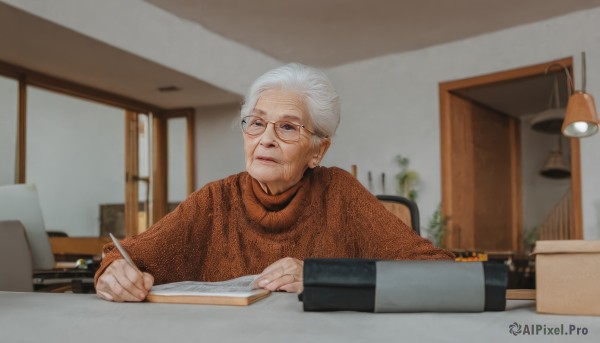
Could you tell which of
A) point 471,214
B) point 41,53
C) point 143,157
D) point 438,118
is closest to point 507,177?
point 471,214

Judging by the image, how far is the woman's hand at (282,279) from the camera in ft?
4.25

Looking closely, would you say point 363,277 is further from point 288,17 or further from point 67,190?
point 67,190

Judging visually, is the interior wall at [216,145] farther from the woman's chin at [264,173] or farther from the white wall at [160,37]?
the woman's chin at [264,173]

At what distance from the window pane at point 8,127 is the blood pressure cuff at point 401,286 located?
5.05 m

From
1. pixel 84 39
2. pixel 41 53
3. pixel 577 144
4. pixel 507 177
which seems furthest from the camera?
pixel 507 177

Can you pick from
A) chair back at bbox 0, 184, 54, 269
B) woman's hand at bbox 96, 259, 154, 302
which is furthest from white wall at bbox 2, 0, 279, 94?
woman's hand at bbox 96, 259, 154, 302

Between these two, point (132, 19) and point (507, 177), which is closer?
point (132, 19)

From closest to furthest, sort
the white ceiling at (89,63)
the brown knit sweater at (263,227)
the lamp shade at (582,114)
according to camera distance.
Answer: the brown knit sweater at (263,227) < the lamp shade at (582,114) < the white ceiling at (89,63)

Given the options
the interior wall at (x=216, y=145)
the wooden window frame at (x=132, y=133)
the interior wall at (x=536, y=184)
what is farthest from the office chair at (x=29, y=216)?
the interior wall at (x=536, y=184)

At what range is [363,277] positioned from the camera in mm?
922

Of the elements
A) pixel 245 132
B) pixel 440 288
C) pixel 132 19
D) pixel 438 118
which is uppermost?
pixel 132 19

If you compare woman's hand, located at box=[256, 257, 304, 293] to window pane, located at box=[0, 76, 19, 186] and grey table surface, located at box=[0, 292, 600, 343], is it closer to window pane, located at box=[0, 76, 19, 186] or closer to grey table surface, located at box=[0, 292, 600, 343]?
grey table surface, located at box=[0, 292, 600, 343]

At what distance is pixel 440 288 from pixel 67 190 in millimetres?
6013

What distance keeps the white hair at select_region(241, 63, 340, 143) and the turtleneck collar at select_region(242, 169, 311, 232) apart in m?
0.19
